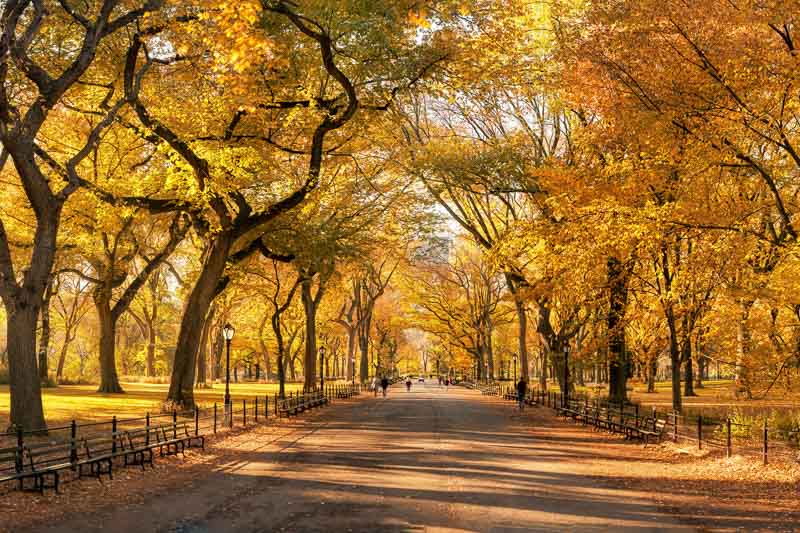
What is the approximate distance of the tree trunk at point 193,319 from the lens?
29875 millimetres

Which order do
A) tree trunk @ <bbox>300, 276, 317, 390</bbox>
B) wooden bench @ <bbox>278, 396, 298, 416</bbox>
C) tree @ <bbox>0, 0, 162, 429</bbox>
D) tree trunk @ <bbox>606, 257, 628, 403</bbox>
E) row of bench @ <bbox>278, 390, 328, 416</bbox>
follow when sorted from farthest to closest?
tree trunk @ <bbox>300, 276, 317, 390</bbox>, row of bench @ <bbox>278, 390, 328, 416</bbox>, wooden bench @ <bbox>278, 396, 298, 416</bbox>, tree trunk @ <bbox>606, 257, 628, 403</bbox>, tree @ <bbox>0, 0, 162, 429</bbox>

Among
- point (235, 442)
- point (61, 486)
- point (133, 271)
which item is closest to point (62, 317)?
point (133, 271)

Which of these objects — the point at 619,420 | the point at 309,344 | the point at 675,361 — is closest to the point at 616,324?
the point at 675,361

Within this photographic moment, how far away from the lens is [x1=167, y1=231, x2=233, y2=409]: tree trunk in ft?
98.0

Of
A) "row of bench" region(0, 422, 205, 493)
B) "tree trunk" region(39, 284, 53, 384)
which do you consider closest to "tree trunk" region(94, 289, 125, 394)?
"tree trunk" region(39, 284, 53, 384)

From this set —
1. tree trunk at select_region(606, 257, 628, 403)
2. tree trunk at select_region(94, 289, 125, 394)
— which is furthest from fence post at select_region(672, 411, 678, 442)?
tree trunk at select_region(94, 289, 125, 394)

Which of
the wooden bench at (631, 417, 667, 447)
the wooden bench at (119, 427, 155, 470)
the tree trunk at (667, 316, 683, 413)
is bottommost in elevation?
the wooden bench at (631, 417, 667, 447)

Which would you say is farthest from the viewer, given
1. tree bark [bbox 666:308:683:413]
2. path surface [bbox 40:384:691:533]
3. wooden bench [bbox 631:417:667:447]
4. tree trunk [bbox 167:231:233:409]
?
tree trunk [bbox 167:231:233:409]

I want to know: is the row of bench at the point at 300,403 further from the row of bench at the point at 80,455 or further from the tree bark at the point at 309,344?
the row of bench at the point at 80,455

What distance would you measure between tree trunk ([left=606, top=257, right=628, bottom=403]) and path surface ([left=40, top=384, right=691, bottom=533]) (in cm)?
949

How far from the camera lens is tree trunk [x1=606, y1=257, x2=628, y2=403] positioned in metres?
31.0

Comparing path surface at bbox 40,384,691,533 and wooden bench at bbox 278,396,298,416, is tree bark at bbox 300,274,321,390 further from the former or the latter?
path surface at bbox 40,384,691,533

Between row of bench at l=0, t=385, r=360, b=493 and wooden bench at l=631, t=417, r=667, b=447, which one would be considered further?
wooden bench at l=631, t=417, r=667, b=447

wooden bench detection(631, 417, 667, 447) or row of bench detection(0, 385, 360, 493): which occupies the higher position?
row of bench detection(0, 385, 360, 493)
